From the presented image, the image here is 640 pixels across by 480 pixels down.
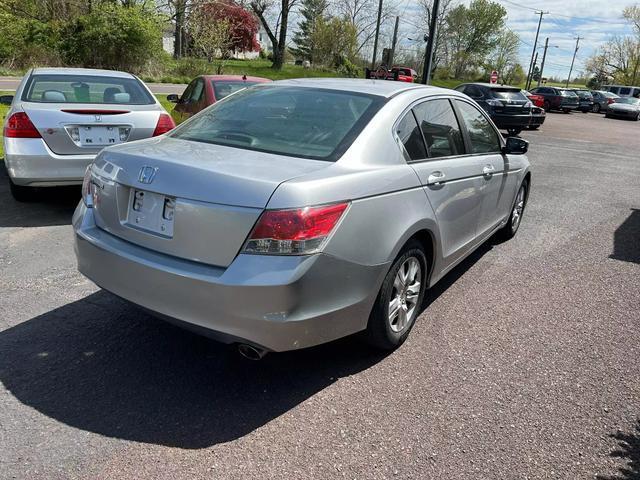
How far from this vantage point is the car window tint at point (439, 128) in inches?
142

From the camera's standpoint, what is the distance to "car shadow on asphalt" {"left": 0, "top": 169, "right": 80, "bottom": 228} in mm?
5520

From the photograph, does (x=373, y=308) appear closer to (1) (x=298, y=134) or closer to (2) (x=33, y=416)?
(1) (x=298, y=134)

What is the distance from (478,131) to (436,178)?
1262 millimetres

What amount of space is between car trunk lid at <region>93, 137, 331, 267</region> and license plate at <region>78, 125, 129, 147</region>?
2.76 m

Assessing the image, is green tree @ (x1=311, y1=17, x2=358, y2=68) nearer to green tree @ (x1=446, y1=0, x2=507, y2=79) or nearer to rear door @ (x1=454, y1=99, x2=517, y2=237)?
green tree @ (x1=446, y1=0, x2=507, y2=79)

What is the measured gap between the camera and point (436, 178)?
3459 millimetres

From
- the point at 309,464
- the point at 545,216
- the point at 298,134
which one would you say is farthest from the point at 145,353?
the point at 545,216

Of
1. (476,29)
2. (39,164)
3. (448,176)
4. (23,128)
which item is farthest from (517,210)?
(476,29)

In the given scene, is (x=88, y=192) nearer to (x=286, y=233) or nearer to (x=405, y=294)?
(x=286, y=233)

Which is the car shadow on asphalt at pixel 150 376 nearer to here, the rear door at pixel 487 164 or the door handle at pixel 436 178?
the door handle at pixel 436 178

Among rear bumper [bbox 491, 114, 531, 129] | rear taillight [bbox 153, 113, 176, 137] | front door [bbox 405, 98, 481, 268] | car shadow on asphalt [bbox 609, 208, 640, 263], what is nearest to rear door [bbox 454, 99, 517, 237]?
front door [bbox 405, 98, 481, 268]

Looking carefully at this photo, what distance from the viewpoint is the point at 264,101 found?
3.61 meters

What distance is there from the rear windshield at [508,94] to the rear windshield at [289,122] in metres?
15.7

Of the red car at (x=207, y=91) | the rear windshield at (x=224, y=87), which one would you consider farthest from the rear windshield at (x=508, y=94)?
the rear windshield at (x=224, y=87)
